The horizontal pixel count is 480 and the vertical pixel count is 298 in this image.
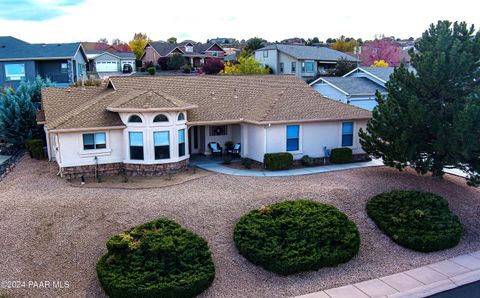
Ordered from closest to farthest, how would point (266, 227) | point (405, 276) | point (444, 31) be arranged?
point (405, 276), point (266, 227), point (444, 31)

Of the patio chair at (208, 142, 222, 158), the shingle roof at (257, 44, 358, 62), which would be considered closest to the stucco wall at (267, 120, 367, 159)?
the patio chair at (208, 142, 222, 158)

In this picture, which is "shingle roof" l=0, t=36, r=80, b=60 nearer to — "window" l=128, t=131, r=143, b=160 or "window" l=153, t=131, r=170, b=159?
"window" l=128, t=131, r=143, b=160

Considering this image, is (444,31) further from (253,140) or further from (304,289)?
(304,289)

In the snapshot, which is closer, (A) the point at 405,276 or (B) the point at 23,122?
(A) the point at 405,276

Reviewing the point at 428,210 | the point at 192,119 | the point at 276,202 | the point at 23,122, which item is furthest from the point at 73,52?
the point at 428,210

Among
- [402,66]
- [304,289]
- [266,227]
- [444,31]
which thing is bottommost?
[304,289]

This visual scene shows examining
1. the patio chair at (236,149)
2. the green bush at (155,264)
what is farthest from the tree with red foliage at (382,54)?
the green bush at (155,264)

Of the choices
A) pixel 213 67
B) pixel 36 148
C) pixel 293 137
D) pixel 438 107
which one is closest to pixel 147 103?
pixel 293 137
